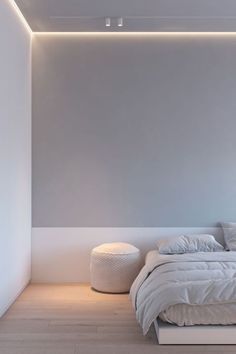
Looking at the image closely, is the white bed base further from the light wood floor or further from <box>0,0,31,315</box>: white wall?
<box>0,0,31,315</box>: white wall

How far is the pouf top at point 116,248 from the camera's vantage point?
422 cm

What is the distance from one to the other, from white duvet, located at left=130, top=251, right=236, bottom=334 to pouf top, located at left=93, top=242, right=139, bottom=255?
0.63 m

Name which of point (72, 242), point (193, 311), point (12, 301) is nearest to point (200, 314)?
point (193, 311)

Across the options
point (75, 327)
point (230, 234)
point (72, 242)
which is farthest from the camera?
point (72, 242)

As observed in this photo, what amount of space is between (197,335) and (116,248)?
5.12ft

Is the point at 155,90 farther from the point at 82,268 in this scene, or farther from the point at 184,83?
the point at 82,268

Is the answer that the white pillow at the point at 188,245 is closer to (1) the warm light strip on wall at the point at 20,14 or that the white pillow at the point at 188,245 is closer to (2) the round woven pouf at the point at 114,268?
(2) the round woven pouf at the point at 114,268

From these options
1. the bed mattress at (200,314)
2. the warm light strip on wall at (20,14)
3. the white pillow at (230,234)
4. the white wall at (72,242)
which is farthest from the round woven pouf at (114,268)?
the warm light strip on wall at (20,14)

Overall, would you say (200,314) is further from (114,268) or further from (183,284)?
(114,268)

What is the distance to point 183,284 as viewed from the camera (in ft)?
9.82

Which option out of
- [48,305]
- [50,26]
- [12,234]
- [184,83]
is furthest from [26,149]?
[184,83]

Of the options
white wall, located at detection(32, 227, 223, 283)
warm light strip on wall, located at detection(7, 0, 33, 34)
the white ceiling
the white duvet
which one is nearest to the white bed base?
the white duvet

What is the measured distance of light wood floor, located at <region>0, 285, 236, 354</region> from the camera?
9.16 ft

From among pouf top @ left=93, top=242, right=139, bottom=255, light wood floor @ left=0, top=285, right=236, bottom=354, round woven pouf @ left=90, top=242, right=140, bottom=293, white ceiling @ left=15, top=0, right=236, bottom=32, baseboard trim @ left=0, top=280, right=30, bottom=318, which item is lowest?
light wood floor @ left=0, top=285, right=236, bottom=354
